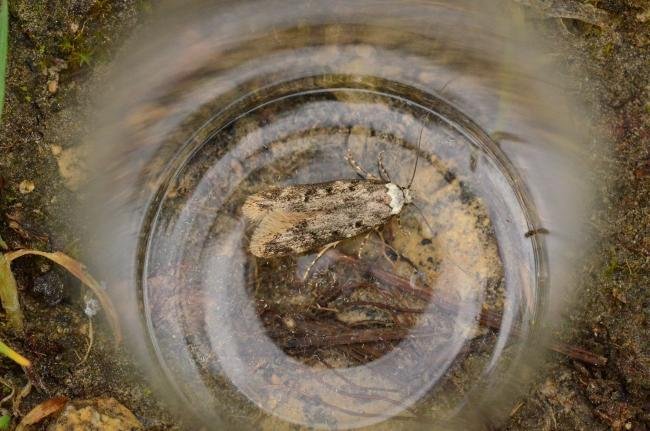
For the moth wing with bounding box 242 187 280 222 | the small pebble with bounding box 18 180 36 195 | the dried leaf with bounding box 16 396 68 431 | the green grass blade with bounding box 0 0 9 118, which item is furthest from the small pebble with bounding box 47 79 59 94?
the dried leaf with bounding box 16 396 68 431

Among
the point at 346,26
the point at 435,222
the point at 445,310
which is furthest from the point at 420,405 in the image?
the point at 346,26

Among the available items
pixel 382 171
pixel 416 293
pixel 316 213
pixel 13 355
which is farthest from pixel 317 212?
pixel 13 355

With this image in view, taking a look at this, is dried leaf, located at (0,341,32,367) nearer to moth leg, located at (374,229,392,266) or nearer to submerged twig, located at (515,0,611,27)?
moth leg, located at (374,229,392,266)

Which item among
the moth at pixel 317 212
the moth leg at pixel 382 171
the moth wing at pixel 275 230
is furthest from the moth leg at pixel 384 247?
the moth wing at pixel 275 230

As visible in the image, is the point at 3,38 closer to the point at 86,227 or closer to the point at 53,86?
the point at 53,86

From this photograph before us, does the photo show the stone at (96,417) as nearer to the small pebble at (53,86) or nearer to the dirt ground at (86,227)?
the dirt ground at (86,227)

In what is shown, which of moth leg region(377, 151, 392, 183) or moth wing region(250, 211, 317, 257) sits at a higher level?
moth leg region(377, 151, 392, 183)

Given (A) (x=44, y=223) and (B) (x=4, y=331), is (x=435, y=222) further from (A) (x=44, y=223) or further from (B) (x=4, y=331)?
(B) (x=4, y=331)
